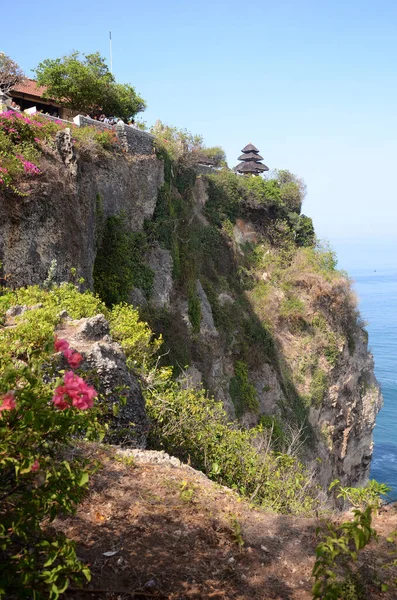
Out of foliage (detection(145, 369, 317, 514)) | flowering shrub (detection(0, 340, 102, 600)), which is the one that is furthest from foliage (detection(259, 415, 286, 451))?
flowering shrub (detection(0, 340, 102, 600))

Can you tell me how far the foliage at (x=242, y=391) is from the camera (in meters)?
22.2

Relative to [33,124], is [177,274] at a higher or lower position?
lower

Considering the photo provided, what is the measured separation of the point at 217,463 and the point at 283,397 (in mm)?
17336

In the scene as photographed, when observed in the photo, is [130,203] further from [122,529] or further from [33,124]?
[122,529]

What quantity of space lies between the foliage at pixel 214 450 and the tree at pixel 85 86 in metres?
15.6

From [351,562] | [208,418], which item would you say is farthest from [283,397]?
[351,562]

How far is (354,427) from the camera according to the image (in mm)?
30453

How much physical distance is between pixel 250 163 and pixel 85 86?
18.7m

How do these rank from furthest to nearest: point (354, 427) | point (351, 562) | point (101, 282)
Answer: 1. point (354, 427)
2. point (101, 282)
3. point (351, 562)

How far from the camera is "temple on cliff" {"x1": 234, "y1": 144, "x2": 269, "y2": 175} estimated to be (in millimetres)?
36500

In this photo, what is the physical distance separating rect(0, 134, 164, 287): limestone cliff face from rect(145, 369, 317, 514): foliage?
4839 millimetres

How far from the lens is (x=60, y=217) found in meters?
12.8

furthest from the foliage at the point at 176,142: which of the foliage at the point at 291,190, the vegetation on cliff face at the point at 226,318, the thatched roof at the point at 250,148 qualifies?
the thatched roof at the point at 250,148

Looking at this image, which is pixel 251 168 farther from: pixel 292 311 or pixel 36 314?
pixel 36 314
